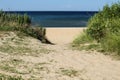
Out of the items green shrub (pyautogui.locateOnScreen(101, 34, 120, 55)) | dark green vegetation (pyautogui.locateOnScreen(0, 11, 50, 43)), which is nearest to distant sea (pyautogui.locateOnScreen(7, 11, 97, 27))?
dark green vegetation (pyautogui.locateOnScreen(0, 11, 50, 43))

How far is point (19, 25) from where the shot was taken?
1744cm

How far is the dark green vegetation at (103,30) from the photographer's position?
13523 millimetres

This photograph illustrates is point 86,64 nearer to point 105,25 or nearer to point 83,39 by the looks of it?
point 105,25

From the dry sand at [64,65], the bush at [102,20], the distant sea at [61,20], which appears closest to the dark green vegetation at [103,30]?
the bush at [102,20]

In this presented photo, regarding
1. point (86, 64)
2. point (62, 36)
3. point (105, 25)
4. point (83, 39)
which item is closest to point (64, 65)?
point (86, 64)

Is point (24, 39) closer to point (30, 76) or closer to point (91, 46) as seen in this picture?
point (91, 46)

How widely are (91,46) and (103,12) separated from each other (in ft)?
8.05

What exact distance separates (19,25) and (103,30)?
13.4 ft

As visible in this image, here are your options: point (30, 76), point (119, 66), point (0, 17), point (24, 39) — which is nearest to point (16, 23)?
point (0, 17)

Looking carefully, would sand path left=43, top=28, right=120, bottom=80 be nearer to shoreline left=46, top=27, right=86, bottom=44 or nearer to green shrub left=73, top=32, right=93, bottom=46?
green shrub left=73, top=32, right=93, bottom=46

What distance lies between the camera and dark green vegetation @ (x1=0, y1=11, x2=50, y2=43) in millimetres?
16844

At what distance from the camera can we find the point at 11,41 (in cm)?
1424

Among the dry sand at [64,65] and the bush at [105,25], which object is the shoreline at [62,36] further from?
the dry sand at [64,65]

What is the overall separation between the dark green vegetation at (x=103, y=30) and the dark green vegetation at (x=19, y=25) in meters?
1.91
